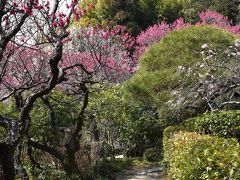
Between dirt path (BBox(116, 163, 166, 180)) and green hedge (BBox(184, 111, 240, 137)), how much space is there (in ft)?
4.82

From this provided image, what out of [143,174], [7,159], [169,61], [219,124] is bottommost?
[143,174]

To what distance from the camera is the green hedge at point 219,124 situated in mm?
10047

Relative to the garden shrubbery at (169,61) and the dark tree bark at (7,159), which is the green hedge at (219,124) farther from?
the dark tree bark at (7,159)

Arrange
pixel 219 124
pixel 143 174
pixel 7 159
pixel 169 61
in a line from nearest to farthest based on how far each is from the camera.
A: pixel 7 159 → pixel 219 124 → pixel 143 174 → pixel 169 61

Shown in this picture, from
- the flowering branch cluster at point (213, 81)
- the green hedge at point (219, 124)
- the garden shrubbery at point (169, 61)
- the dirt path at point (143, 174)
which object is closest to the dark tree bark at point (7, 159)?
the dirt path at point (143, 174)

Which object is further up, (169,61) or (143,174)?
(169,61)

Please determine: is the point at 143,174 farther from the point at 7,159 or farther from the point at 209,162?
the point at 209,162

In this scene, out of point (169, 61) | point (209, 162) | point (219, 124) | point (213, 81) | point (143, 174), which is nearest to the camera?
point (209, 162)

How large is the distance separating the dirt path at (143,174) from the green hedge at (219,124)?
1.47 meters

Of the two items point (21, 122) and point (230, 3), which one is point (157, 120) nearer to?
point (21, 122)

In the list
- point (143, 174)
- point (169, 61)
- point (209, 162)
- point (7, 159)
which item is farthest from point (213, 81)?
point (209, 162)

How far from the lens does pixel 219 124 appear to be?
1021cm

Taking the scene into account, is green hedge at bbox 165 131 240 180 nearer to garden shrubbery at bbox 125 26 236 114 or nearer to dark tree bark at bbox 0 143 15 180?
dark tree bark at bbox 0 143 15 180

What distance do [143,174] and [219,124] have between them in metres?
2.34
